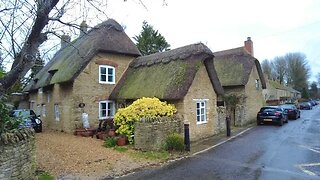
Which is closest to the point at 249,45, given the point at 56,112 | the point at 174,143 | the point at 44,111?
the point at 56,112

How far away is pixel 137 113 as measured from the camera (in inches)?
626

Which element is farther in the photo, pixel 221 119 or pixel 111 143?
pixel 221 119

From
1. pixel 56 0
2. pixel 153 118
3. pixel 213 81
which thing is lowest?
pixel 153 118

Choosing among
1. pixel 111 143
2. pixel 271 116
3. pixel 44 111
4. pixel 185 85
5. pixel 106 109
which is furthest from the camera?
pixel 44 111

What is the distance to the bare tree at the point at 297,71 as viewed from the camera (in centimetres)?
9188

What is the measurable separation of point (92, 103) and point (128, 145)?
6.92 metres

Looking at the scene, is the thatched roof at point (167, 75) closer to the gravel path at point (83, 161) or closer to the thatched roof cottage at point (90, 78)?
the thatched roof cottage at point (90, 78)

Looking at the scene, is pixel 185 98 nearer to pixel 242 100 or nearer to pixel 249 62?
→ pixel 242 100

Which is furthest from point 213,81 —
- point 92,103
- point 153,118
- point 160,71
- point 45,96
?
point 45,96

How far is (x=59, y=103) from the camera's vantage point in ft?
74.1

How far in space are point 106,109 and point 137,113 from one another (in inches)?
269

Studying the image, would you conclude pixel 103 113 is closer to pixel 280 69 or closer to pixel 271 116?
pixel 271 116

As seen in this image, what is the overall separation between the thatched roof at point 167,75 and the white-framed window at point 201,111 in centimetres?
187

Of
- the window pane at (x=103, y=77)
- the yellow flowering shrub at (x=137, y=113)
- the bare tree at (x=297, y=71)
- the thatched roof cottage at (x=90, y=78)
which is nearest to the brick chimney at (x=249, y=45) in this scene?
the thatched roof cottage at (x=90, y=78)
